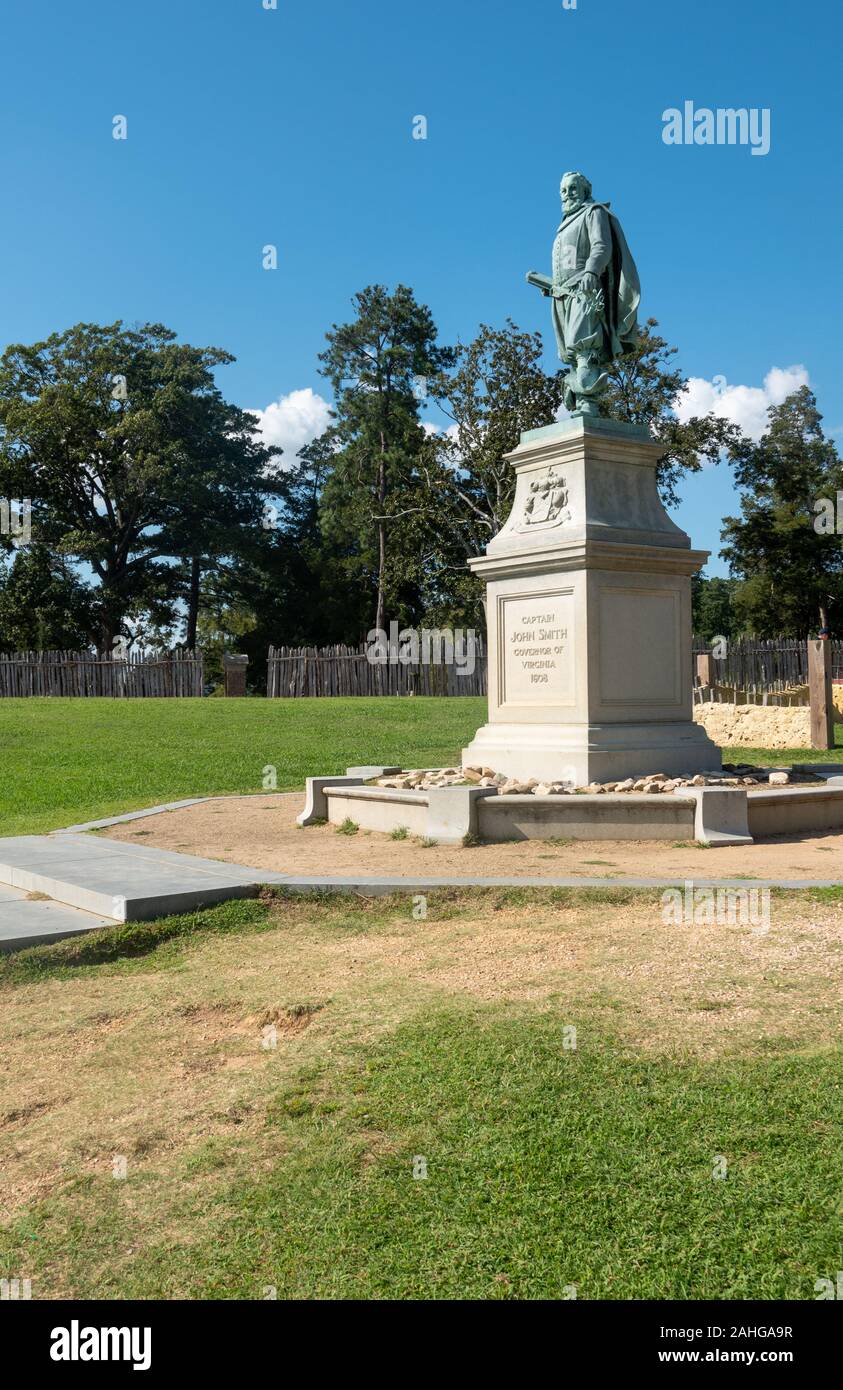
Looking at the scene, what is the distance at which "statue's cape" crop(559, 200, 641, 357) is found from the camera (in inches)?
438

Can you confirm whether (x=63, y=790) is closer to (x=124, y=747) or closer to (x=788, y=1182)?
(x=124, y=747)

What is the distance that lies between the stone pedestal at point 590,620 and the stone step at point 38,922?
4561 millimetres

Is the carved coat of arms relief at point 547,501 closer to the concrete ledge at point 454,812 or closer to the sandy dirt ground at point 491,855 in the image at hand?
the concrete ledge at point 454,812

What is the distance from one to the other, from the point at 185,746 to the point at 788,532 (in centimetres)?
3302

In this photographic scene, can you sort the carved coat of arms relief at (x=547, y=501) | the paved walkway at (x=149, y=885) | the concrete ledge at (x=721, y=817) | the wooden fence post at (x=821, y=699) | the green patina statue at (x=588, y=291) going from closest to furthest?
1. the paved walkway at (x=149, y=885)
2. the concrete ledge at (x=721, y=817)
3. the carved coat of arms relief at (x=547, y=501)
4. the green patina statue at (x=588, y=291)
5. the wooden fence post at (x=821, y=699)

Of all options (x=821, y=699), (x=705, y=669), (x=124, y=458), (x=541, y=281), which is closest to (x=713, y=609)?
(x=124, y=458)

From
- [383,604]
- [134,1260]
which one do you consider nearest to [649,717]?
[134,1260]

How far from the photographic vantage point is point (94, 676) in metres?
36.1

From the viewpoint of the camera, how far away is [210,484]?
47.0 m

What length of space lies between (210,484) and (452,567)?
12.3m

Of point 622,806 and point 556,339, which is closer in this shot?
point 622,806

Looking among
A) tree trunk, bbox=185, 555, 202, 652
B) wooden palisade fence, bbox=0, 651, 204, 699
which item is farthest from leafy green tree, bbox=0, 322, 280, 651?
wooden palisade fence, bbox=0, 651, 204, 699

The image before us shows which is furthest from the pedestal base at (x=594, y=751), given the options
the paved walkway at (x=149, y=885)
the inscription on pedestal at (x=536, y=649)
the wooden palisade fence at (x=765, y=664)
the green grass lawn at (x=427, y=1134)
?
the wooden palisade fence at (x=765, y=664)

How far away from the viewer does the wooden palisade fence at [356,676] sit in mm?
34969
